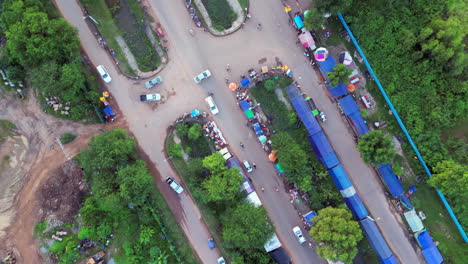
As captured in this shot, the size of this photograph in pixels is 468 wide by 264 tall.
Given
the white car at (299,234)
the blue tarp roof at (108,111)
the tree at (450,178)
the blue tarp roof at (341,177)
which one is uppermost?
the blue tarp roof at (108,111)

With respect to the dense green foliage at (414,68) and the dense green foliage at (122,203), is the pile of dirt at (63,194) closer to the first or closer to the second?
the dense green foliage at (122,203)

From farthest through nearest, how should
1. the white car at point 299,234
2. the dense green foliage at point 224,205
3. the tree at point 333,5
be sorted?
the white car at point 299,234
the tree at point 333,5
the dense green foliage at point 224,205

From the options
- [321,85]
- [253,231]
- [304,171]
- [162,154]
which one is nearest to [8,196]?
[162,154]

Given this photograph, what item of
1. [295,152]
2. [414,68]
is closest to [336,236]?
[295,152]

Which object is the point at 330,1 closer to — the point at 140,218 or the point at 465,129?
the point at 465,129

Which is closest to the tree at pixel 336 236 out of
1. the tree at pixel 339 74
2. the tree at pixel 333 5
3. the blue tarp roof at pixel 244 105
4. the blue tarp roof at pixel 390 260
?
the blue tarp roof at pixel 390 260

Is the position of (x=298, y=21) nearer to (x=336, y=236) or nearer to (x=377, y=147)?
(x=377, y=147)
